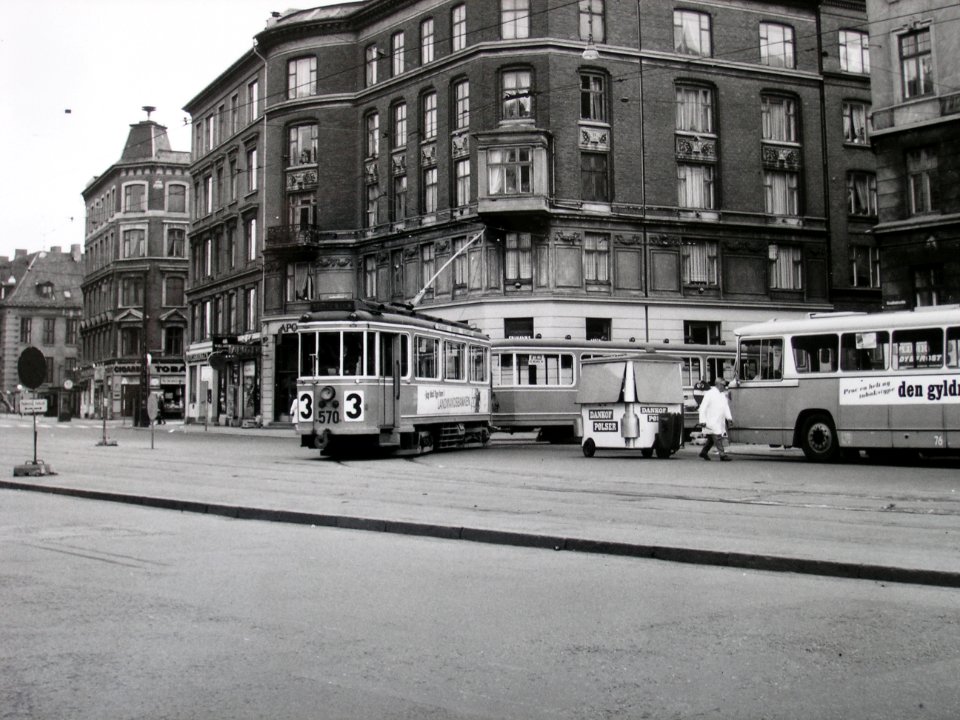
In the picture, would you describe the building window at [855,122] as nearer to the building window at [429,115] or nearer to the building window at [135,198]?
the building window at [429,115]

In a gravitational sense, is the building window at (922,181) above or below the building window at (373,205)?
below

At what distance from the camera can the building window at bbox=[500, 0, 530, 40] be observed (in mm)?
41812

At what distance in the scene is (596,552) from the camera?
978 centimetres

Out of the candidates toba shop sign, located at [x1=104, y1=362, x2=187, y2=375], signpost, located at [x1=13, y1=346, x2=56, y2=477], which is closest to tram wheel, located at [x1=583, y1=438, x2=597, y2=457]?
signpost, located at [x1=13, y1=346, x2=56, y2=477]

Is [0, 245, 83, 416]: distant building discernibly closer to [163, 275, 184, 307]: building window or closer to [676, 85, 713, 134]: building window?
[163, 275, 184, 307]: building window

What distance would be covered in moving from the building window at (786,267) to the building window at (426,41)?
1764cm

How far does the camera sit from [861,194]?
46.9 metres

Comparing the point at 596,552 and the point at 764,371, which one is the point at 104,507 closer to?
the point at 596,552

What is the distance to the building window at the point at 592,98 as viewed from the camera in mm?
41781

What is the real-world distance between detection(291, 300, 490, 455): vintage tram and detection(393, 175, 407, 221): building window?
20.6 m

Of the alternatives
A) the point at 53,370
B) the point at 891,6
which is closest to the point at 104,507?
the point at 891,6

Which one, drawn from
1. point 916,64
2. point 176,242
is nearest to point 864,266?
point 916,64

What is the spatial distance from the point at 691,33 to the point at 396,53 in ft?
44.5

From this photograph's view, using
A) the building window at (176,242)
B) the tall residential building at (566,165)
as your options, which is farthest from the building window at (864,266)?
the building window at (176,242)
